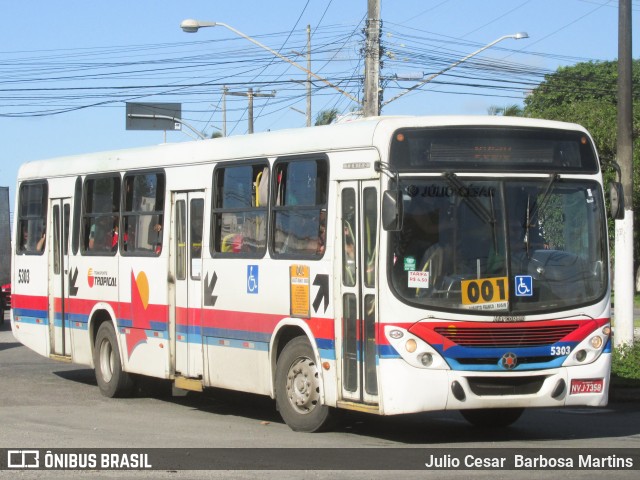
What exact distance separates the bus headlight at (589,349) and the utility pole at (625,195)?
18.4ft

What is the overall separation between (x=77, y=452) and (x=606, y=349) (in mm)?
5061

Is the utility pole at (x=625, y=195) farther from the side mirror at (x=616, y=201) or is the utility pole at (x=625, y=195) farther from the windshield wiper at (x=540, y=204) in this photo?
the windshield wiper at (x=540, y=204)

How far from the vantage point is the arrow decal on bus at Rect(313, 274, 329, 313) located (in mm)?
11945

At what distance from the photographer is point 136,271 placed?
1562 cm

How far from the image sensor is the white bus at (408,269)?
11.1m

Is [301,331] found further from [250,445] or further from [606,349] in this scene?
[606,349]

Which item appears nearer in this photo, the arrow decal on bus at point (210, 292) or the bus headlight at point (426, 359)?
the bus headlight at point (426, 359)

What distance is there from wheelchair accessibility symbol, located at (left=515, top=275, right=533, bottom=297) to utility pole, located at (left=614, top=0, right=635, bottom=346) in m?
6.09

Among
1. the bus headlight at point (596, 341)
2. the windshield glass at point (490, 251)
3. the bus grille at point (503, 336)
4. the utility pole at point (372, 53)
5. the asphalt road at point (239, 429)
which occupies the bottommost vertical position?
the asphalt road at point (239, 429)

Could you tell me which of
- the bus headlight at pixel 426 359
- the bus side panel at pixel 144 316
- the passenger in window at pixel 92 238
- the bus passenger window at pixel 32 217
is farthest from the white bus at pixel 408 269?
the bus passenger window at pixel 32 217

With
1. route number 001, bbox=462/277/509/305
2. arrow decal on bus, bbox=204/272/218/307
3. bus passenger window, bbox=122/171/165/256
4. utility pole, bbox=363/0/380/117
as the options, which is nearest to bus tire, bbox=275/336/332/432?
arrow decal on bus, bbox=204/272/218/307

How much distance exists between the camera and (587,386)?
11.5 m

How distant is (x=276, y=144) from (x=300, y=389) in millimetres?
2647

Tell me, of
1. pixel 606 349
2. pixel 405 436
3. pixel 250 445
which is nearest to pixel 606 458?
pixel 606 349
